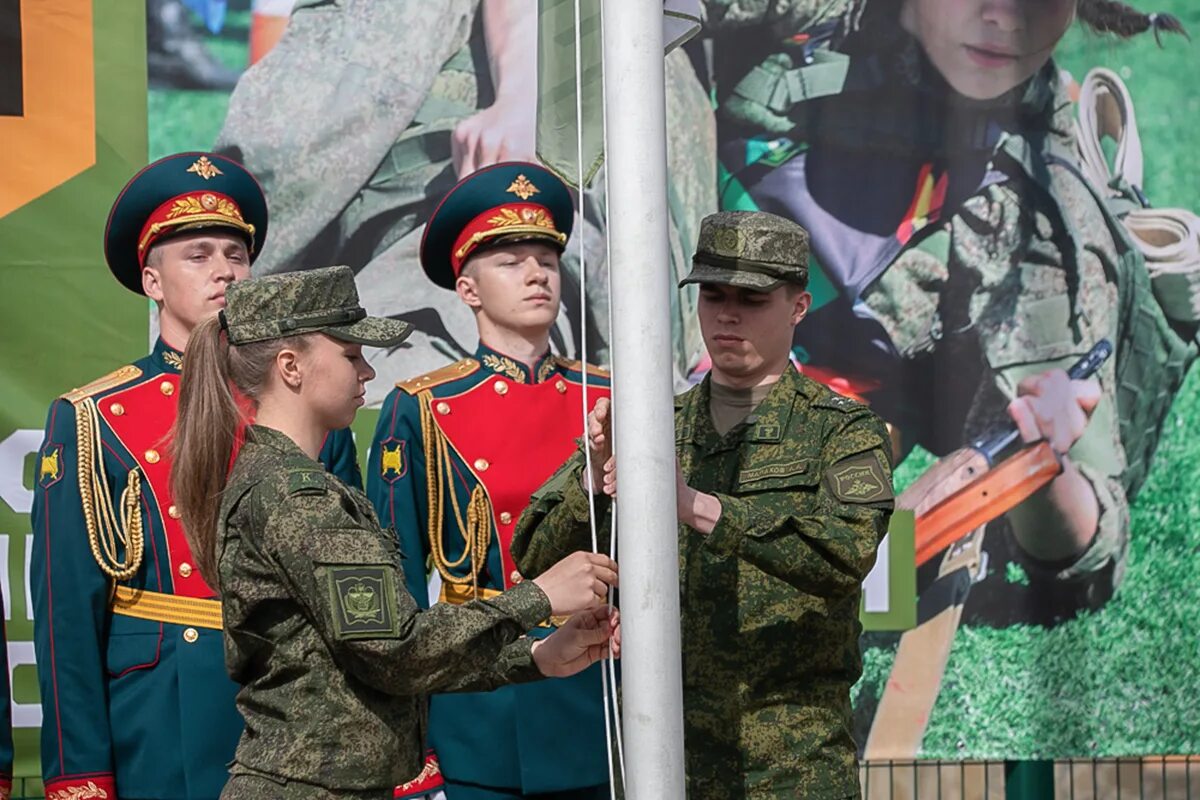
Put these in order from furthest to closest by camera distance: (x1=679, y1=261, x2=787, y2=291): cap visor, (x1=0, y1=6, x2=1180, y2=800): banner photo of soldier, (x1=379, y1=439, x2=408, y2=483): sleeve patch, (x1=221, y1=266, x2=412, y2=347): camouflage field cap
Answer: (x1=0, y1=6, x2=1180, y2=800): banner photo of soldier
(x1=379, y1=439, x2=408, y2=483): sleeve patch
(x1=679, y1=261, x2=787, y2=291): cap visor
(x1=221, y1=266, x2=412, y2=347): camouflage field cap

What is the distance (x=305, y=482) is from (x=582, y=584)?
1.38 ft

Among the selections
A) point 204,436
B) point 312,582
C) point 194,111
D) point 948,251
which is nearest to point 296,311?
point 204,436

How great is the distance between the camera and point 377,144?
15.0 feet

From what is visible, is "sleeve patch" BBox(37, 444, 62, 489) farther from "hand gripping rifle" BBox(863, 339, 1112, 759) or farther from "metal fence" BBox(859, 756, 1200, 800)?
"metal fence" BBox(859, 756, 1200, 800)

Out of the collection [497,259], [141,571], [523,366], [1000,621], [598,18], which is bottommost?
[1000,621]

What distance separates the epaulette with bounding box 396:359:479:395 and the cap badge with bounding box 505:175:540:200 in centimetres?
40

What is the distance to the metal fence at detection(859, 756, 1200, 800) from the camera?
492cm

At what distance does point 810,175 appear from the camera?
4699mm

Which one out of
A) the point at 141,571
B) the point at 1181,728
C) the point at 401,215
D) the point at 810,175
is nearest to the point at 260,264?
the point at 401,215

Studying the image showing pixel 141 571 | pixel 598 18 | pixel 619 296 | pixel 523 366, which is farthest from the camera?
pixel 523 366

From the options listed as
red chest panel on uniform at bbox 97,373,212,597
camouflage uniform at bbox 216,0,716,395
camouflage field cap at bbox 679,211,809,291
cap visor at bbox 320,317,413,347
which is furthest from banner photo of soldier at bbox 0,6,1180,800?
cap visor at bbox 320,317,413,347

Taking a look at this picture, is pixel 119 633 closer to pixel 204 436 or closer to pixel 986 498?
pixel 204 436

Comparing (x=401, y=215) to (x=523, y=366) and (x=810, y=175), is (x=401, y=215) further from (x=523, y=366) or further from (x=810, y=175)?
(x=810, y=175)

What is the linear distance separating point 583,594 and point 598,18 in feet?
2.77
